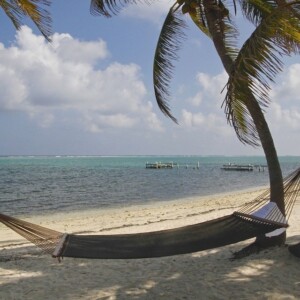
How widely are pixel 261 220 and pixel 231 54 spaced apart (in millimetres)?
2674

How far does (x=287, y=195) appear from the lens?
4.95m

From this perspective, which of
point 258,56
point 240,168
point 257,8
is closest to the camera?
point 258,56

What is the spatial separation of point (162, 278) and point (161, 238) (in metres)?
0.85

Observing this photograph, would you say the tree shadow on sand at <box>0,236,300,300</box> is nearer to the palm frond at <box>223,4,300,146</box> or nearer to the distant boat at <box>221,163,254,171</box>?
the palm frond at <box>223,4,300,146</box>

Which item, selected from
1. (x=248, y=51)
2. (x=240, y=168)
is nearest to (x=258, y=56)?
(x=248, y=51)

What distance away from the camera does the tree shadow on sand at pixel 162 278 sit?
161 inches

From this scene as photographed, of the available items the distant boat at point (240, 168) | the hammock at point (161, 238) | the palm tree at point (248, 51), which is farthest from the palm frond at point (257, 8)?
the distant boat at point (240, 168)

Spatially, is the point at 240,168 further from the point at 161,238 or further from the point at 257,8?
the point at 161,238

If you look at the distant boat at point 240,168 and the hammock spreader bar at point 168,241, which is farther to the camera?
the distant boat at point 240,168

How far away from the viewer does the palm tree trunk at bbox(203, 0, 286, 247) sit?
4812 mm

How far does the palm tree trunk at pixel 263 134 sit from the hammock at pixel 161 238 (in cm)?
72

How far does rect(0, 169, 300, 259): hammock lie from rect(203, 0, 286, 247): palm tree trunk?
2.35 feet

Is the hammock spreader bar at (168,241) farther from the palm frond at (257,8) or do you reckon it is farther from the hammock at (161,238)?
the palm frond at (257,8)

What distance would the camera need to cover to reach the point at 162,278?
4.67 metres
